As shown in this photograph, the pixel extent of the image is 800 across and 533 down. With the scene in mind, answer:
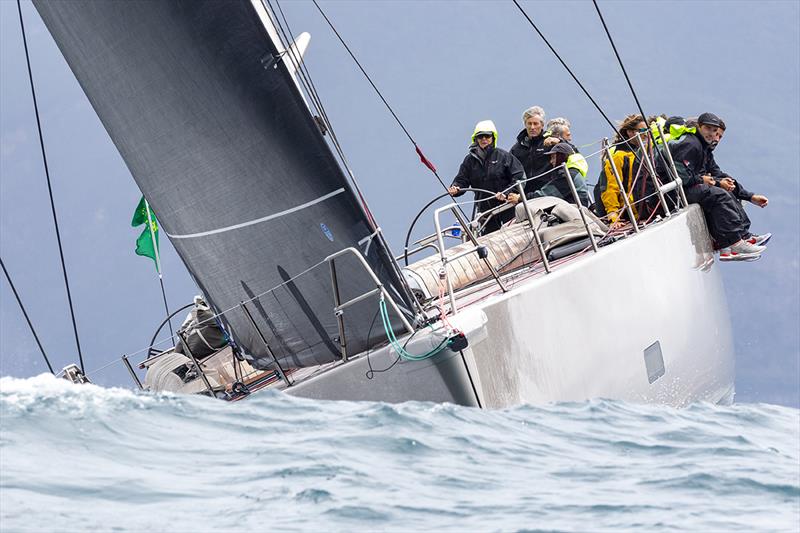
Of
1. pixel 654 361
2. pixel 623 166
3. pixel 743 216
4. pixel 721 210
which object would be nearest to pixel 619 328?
pixel 654 361

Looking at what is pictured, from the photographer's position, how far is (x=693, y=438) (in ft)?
19.0

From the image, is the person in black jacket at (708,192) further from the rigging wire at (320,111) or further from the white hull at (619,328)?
the rigging wire at (320,111)

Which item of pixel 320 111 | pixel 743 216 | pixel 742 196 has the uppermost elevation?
pixel 320 111

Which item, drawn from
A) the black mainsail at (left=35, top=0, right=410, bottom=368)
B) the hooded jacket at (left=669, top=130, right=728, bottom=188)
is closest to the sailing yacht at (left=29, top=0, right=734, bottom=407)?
the black mainsail at (left=35, top=0, right=410, bottom=368)

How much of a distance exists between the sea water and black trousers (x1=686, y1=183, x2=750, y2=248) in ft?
8.92

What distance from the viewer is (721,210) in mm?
9117

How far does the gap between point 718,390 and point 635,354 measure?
2080mm

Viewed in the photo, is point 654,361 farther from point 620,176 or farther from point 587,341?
point 620,176

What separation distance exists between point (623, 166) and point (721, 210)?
805 mm

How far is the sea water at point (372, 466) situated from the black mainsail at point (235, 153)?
65 cm

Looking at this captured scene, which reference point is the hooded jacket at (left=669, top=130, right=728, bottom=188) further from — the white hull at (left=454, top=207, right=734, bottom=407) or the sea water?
the sea water

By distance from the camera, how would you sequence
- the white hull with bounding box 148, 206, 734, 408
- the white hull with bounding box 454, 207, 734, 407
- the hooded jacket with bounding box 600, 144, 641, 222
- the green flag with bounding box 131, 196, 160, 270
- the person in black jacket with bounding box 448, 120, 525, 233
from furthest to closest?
the green flag with bounding box 131, 196, 160, 270, the person in black jacket with bounding box 448, 120, 525, 233, the hooded jacket with bounding box 600, 144, 641, 222, the white hull with bounding box 454, 207, 734, 407, the white hull with bounding box 148, 206, 734, 408

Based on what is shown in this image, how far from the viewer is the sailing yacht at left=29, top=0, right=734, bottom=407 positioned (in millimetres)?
6281

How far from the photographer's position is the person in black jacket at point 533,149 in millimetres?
9750
